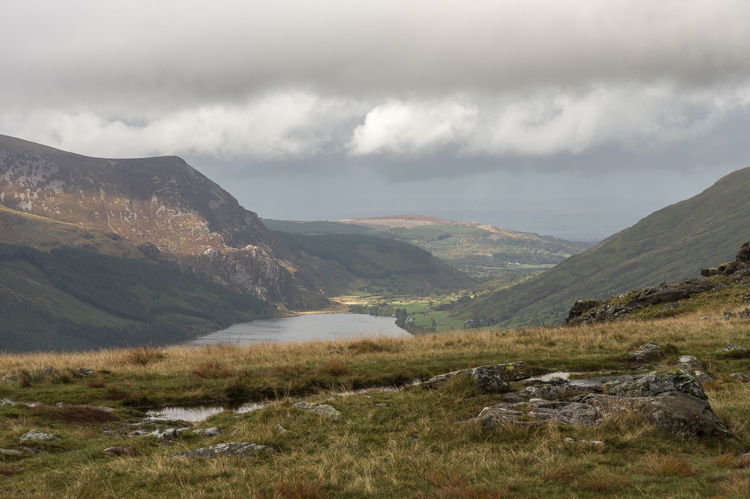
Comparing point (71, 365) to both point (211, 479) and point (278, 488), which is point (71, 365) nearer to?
point (211, 479)

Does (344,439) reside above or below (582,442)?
below

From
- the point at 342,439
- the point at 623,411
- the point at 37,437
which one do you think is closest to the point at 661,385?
the point at 623,411

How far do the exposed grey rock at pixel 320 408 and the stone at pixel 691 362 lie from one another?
14.6m

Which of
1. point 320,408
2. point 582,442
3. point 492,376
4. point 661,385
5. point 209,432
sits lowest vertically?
point 209,432

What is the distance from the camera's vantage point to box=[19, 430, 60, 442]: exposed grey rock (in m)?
13.5

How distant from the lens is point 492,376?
18094mm

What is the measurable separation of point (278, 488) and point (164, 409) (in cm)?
1053

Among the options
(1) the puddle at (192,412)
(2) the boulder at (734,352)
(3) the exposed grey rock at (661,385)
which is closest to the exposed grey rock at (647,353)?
(2) the boulder at (734,352)

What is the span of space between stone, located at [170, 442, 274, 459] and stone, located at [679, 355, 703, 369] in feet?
57.0

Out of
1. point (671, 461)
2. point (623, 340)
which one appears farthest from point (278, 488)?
point (623, 340)

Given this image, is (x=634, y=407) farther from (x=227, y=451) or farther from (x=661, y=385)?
(x=227, y=451)

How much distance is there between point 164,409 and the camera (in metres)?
18.7

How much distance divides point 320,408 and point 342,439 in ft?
10.5

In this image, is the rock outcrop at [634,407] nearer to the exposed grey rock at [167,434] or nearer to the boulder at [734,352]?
the exposed grey rock at [167,434]
